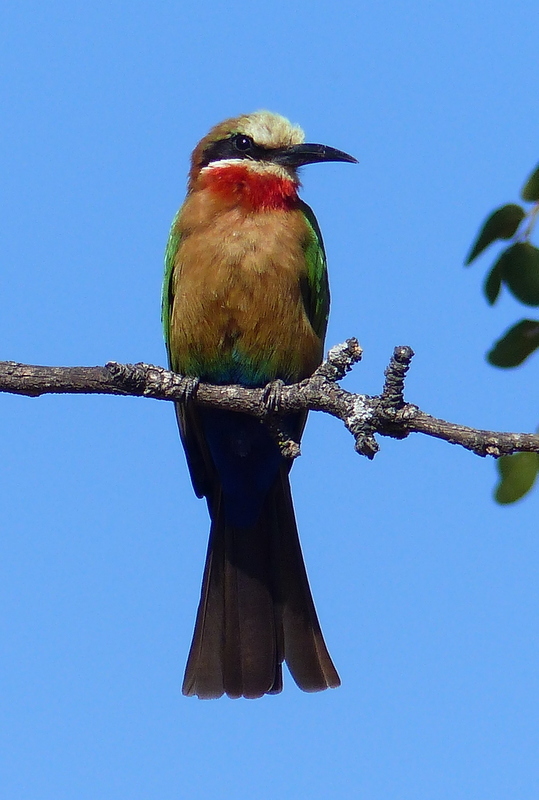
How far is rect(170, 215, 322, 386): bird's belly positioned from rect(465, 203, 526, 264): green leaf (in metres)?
2.64

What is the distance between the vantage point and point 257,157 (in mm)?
5438

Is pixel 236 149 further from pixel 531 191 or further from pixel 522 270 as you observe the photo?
pixel 522 270

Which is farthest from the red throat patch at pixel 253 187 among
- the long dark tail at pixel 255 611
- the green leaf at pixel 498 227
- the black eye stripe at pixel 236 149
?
the green leaf at pixel 498 227

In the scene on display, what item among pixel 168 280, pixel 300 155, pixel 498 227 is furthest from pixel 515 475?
pixel 300 155

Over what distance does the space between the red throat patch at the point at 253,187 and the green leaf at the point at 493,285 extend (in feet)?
9.90

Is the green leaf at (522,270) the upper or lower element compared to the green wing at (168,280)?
lower

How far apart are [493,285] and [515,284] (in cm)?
8

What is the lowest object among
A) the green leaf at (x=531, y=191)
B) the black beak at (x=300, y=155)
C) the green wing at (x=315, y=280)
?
the green leaf at (x=531, y=191)

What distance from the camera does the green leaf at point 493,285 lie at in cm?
223

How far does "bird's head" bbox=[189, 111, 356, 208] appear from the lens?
5238mm

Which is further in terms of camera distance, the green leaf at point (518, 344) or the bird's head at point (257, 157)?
the bird's head at point (257, 157)

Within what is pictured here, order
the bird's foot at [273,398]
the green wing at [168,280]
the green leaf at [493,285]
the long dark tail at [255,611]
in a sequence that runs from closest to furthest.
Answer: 1. the green leaf at [493,285]
2. the bird's foot at [273,398]
3. the green wing at [168,280]
4. the long dark tail at [255,611]

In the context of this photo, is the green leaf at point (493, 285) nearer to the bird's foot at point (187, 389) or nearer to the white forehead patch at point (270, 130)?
the bird's foot at point (187, 389)

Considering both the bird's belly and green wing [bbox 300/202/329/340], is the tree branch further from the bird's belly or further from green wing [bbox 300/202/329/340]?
green wing [bbox 300/202/329/340]
